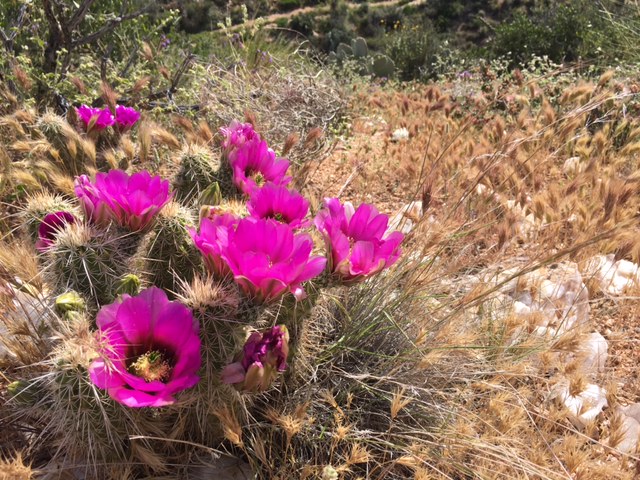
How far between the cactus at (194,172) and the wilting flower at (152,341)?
727 millimetres

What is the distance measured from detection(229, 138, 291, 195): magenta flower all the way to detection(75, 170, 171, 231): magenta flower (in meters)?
0.42

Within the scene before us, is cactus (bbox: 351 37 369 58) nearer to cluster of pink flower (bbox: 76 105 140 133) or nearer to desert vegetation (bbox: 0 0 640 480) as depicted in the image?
desert vegetation (bbox: 0 0 640 480)

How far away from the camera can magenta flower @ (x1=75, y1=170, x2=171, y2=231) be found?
1.36 meters

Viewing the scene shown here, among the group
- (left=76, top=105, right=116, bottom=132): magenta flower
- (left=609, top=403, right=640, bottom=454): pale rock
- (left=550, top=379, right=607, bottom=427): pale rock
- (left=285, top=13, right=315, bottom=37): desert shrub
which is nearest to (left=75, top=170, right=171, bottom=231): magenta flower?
(left=76, top=105, right=116, bottom=132): magenta flower

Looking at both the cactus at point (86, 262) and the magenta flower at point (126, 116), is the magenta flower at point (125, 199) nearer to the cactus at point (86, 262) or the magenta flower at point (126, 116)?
the cactus at point (86, 262)

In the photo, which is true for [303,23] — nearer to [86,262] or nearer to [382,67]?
[382,67]

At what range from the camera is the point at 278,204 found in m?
1.48

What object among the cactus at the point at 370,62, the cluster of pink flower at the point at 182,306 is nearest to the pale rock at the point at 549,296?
the cluster of pink flower at the point at 182,306

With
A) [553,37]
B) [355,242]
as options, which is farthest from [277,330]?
[553,37]

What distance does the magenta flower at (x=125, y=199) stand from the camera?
4.45ft

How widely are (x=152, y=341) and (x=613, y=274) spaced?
2115mm

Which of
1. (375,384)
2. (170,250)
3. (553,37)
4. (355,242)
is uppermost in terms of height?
(355,242)

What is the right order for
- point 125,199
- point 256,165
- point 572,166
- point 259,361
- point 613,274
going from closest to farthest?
point 259,361
point 125,199
point 256,165
point 613,274
point 572,166

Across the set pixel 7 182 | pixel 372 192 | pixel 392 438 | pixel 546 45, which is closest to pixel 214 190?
pixel 392 438
